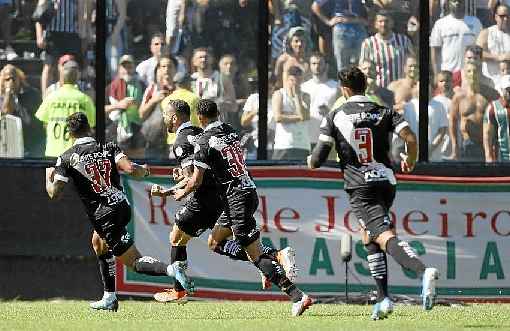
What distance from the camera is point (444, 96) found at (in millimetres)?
17469

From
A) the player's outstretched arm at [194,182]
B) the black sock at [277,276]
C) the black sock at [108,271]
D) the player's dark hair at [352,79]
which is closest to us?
the player's dark hair at [352,79]

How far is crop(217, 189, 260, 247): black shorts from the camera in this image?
14.0m

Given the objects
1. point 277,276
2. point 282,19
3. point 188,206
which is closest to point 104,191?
point 188,206

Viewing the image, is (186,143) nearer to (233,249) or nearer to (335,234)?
(233,249)

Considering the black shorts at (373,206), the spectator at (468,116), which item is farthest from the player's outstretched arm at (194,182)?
the spectator at (468,116)

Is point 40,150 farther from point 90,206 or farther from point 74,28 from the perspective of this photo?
Result: point 90,206

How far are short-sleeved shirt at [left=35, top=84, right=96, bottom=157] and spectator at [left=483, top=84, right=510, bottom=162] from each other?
184 inches

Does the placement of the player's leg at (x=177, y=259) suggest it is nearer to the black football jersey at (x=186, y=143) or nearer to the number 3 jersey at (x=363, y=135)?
the black football jersey at (x=186, y=143)

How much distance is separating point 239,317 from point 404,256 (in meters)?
2.02

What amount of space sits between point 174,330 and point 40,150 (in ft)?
19.6

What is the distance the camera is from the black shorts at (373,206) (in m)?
12.6

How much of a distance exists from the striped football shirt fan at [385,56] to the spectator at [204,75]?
177 centimetres

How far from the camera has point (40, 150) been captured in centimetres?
1755

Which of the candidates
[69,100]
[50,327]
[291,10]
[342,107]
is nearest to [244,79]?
[291,10]
